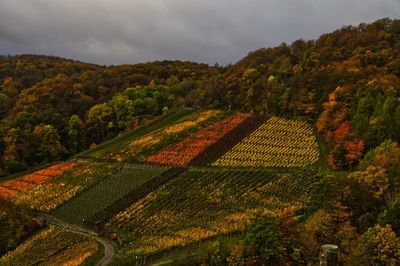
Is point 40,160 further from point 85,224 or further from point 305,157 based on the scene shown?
point 305,157

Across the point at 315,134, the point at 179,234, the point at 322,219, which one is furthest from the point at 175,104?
the point at 322,219

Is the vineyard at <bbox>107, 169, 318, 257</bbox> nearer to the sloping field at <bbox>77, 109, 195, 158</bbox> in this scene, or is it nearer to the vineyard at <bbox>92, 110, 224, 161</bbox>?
the vineyard at <bbox>92, 110, 224, 161</bbox>

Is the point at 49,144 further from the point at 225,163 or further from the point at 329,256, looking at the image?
the point at 329,256

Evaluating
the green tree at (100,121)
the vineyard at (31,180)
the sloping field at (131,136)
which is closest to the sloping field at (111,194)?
the vineyard at (31,180)

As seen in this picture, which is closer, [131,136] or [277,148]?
[277,148]

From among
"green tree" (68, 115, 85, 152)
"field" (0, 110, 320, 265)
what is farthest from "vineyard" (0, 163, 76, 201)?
"green tree" (68, 115, 85, 152)

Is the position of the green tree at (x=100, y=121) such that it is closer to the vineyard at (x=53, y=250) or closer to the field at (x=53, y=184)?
the field at (x=53, y=184)

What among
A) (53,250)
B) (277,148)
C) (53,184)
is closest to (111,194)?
(53,184)
